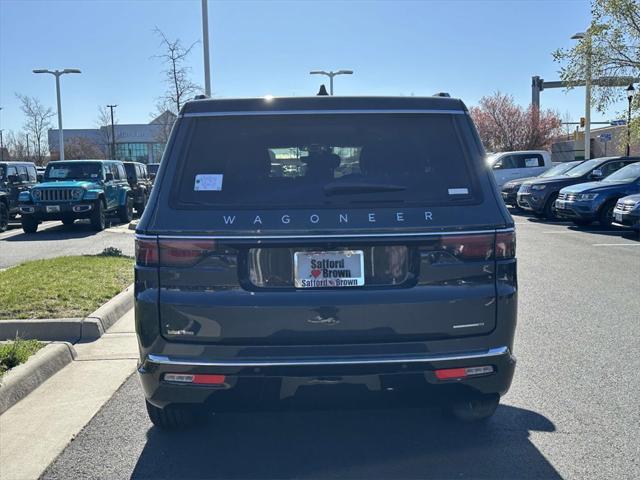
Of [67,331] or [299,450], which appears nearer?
[299,450]

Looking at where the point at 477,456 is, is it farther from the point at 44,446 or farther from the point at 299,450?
the point at 44,446

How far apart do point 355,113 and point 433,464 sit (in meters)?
2.01

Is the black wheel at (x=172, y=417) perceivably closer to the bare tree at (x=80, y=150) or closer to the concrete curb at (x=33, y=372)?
the concrete curb at (x=33, y=372)

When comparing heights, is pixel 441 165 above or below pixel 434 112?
below

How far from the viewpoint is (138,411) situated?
15.0 feet

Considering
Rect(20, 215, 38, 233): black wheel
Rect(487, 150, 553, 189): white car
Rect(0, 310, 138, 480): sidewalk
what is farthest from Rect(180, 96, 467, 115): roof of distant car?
Rect(487, 150, 553, 189): white car

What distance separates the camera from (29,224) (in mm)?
17156

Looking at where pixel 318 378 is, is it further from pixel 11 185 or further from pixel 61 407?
pixel 11 185

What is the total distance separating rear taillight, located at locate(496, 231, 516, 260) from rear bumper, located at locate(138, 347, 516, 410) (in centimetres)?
48

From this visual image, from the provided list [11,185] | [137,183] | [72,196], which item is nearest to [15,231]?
[11,185]

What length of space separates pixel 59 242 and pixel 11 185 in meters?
4.99

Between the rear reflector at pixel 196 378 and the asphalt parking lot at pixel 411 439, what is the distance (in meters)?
0.67

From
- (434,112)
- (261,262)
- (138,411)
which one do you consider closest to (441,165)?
(434,112)

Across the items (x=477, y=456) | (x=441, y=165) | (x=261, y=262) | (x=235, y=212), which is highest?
(x=441, y=165)
